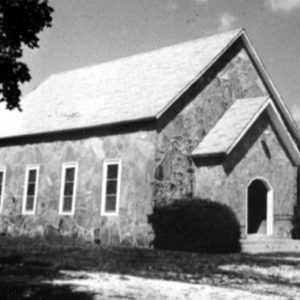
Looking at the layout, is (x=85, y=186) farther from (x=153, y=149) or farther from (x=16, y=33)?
(x=16, y=33)

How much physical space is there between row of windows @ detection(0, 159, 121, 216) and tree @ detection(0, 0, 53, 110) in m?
11.0

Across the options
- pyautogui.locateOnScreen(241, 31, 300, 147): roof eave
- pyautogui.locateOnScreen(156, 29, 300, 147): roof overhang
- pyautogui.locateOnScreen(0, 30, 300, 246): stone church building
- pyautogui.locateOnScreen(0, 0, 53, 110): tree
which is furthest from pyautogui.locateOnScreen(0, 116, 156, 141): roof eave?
pyautogui.locateOnScreen(0, 0, 53, 110): tree

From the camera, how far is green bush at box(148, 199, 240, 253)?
57.7ft

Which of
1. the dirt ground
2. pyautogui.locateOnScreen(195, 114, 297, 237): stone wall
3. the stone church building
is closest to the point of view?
the dirt ground

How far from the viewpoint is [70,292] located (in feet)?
29.7

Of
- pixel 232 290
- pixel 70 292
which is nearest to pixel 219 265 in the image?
pixel 232 290

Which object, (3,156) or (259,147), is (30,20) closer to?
(259,147)

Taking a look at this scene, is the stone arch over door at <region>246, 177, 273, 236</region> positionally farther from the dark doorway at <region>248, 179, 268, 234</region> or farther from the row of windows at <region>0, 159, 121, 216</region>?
the row of windows at <region>0, 159, 121, 216</region>

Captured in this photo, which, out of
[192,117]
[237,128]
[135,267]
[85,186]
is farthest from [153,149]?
[135,267]

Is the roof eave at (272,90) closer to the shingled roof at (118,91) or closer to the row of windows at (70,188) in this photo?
the shingled roof at (118,91)

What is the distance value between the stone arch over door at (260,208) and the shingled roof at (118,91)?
505 centimetres

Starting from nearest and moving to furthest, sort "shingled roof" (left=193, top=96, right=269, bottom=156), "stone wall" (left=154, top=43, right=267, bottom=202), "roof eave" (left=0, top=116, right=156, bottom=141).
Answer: "roof eave" (left=0, top=116, right=156, bottom=141) < "stone wall" (left=154, top=43, right=267, bottom=202) < "shingled roof" (left=193, top=96, right=269, bottom=156)

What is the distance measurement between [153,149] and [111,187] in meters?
2.45

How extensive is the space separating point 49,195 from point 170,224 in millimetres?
6697
